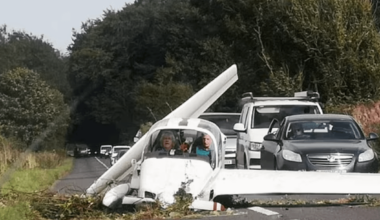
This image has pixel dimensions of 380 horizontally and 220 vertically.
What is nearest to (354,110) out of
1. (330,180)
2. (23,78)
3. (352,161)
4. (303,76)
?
(303,76)

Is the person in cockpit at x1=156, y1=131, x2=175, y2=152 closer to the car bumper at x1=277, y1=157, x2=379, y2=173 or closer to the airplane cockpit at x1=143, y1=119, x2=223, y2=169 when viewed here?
the airplane cockpit at x1=143, y1=119, x2=223, y2=169

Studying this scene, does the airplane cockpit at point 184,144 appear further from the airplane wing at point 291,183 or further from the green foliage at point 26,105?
the green foliage at point 26,105

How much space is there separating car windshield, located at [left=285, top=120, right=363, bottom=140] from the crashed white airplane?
3.92m

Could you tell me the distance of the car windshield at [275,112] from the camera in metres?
20.4

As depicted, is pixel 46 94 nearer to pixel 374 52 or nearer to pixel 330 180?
pixel 374 52

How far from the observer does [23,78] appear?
46094 mm

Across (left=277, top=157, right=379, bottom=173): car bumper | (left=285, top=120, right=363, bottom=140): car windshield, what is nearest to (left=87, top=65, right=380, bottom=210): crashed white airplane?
(left=277, top=157, right=379, bottom=173): car bumper

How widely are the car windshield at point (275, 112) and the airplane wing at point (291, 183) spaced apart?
26.6 ft

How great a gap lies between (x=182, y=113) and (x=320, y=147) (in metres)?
2.82

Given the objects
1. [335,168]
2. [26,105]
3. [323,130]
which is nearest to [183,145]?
[335,168]

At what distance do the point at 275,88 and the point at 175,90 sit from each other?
9754 millimetres

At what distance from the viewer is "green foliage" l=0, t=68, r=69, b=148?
30.7m

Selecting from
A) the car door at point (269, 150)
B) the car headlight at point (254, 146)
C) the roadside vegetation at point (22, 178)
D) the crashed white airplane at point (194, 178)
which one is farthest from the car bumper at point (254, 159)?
the crashed white airplane at point (194, 178)

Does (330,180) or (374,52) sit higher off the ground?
(374,52)
